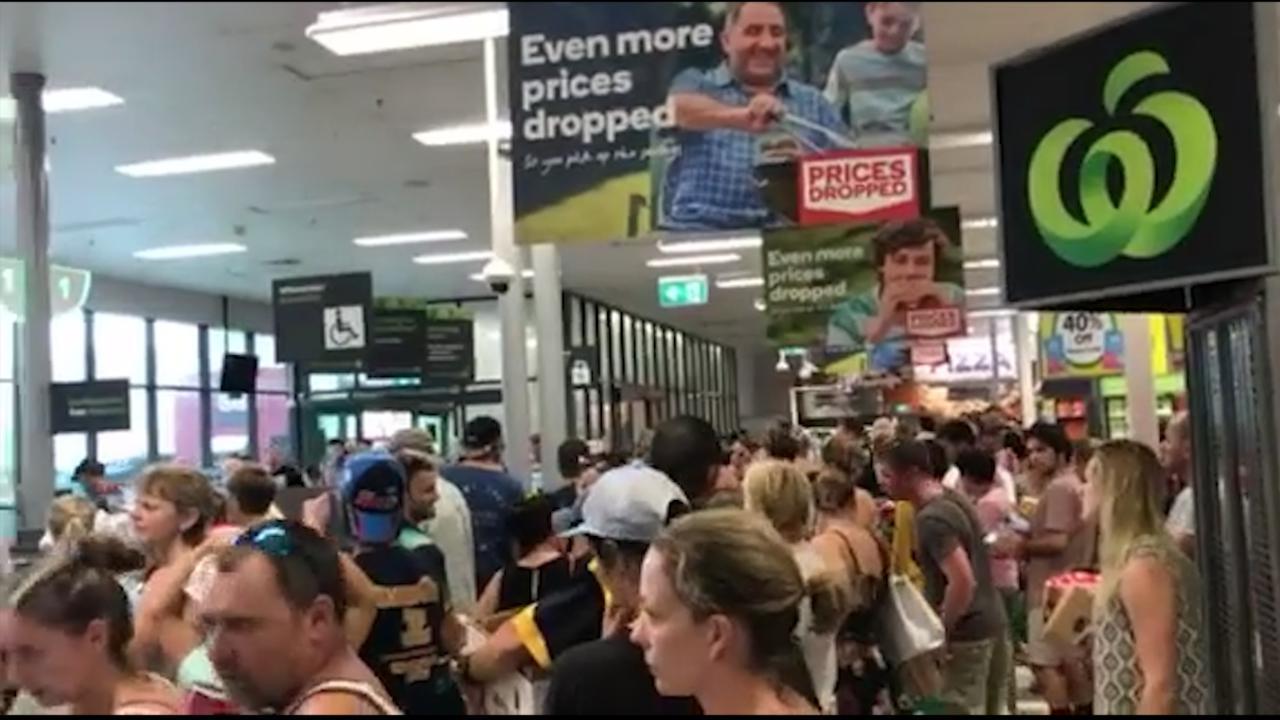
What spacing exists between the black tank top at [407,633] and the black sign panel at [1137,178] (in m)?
1.79

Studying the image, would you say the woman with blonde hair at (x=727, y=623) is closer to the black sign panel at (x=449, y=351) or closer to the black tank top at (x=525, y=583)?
the black tank top at (x=525, y=583)

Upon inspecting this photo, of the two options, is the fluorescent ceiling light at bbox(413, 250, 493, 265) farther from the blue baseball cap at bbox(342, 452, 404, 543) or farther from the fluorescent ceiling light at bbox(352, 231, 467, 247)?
the blue baseball cap at bbox(342, 452, 404, 543)

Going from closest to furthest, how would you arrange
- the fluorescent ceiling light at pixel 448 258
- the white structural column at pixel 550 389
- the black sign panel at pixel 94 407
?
the black sign panel at pixel 94 407
the white structural column at pixel 550 389
the fluorescent ceiling light at pixel 448 258

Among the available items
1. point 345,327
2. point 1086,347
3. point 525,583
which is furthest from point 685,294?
point 1086,347

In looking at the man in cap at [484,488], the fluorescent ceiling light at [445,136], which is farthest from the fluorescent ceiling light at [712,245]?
the man in cap at [484,488]

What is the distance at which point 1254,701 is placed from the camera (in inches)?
113

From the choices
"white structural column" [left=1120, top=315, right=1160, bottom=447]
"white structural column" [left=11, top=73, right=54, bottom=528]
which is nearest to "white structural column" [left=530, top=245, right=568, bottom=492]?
"white structural column" [left=11, top=73, right=54, bottom=528]

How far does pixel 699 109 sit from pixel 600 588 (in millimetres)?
1591

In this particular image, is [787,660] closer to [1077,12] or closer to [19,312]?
[1077,12]

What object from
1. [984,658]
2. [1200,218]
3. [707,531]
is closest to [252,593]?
[707,531]

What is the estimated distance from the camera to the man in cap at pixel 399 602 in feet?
11.8

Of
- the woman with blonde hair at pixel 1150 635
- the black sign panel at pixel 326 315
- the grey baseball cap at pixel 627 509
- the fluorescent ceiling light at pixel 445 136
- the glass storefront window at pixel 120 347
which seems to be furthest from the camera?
the glass storefront window at pixel 120 347

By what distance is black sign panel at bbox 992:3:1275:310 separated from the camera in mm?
2293

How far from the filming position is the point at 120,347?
19438 mm
